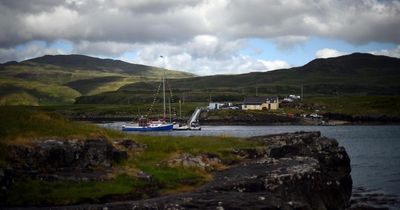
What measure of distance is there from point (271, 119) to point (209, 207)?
6596 inches

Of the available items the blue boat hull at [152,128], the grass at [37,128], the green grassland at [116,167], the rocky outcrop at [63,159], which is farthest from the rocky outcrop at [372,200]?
the blue boat hull at [152,128]

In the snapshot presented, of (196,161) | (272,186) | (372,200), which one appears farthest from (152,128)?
(272,186)

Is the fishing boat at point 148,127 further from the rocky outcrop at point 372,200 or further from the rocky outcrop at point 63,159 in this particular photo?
the rocky outcrop at point 63,159

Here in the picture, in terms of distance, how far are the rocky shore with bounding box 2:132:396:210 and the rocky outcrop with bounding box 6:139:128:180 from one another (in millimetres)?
91

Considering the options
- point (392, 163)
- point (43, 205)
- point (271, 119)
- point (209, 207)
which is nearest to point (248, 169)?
point (209, 207)

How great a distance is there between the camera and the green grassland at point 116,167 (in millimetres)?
30516

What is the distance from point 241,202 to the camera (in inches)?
1169

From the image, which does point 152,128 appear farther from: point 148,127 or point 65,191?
point 65,191

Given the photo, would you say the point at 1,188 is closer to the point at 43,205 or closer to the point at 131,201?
the point at 43,205

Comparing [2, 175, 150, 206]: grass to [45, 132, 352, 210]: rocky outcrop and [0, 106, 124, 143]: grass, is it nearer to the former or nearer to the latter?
[45, 132, 352, 210]: rocky outcrop

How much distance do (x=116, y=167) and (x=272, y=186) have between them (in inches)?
445

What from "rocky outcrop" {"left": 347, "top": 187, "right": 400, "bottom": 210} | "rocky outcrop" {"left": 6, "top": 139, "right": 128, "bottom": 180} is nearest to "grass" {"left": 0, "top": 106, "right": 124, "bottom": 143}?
"rocky outcrop" {"left": 6, "top": 139, "right": 128, "bottom": 180}

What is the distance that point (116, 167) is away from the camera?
36.8 metres

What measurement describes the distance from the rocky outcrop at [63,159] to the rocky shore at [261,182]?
3.6 inches
